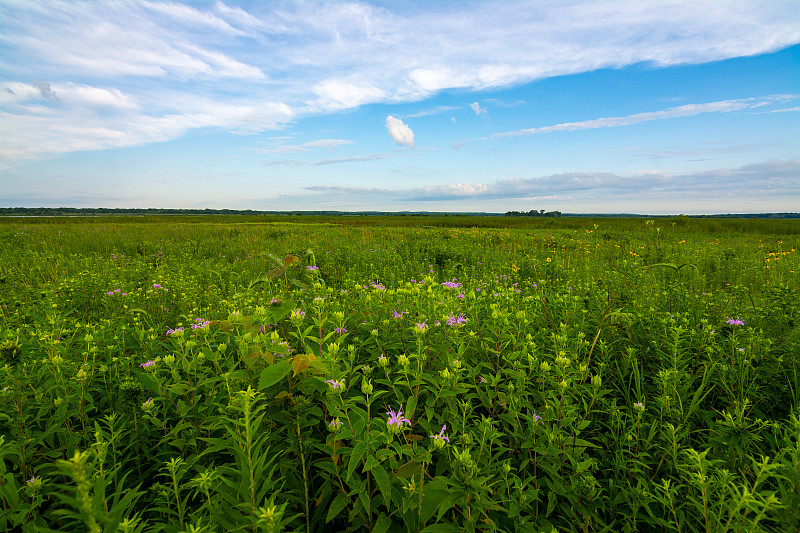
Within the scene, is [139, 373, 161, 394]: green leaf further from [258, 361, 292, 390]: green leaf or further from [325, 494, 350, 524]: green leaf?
[325, 494, 350, 524]: green leaf

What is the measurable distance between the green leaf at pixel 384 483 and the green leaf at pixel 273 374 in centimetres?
52

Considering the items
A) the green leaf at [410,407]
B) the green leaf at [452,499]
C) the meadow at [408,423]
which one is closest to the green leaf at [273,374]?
the meadow at [408,423]

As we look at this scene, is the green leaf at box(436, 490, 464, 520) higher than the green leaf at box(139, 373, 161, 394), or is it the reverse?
the green leaf at box(139, 373, 161, 394)

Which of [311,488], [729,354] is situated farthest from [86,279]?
[729,354]

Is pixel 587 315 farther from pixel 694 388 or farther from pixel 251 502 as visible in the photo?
pixel 251 502

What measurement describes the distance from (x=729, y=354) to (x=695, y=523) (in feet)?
4.74

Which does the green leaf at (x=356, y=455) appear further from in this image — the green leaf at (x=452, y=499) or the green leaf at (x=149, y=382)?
the green leaf at (x=149, y=382)

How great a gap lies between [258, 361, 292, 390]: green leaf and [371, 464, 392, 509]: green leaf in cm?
52

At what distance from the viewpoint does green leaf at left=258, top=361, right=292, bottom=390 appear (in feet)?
4.60

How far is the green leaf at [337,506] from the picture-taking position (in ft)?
4.11

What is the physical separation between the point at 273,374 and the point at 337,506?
56 centimetres

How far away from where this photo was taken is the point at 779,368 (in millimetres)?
2303

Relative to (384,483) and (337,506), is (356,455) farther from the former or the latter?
(337,506)

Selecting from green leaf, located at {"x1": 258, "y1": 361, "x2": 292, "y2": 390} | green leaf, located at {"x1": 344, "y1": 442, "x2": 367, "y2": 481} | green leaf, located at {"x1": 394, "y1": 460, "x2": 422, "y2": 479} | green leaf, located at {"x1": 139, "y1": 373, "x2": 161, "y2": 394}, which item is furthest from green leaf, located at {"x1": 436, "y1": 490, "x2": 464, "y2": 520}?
green leaf, located at {"x1": 139, "y1": 373, "x2": 161, "y2": 394}
